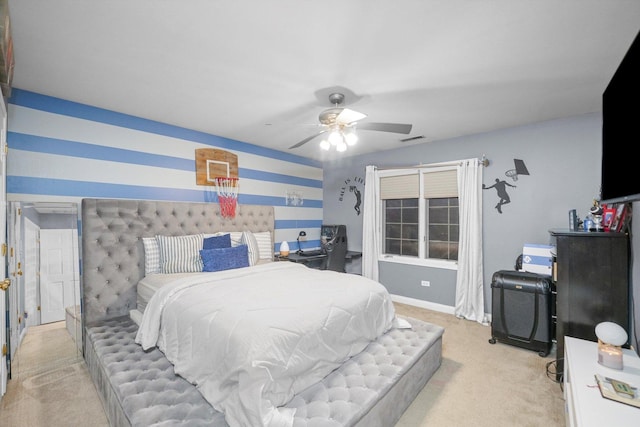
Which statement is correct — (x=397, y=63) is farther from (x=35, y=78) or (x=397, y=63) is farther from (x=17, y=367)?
(x=17, y=367)

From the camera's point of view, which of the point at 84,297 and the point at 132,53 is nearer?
the point at 132,53

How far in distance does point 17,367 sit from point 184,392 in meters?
1.90

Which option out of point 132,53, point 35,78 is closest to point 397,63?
point 132,53

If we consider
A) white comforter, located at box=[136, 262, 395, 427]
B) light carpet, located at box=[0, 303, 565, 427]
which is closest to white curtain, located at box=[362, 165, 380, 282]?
light carpet, located at box=[0, 303, 565, 427]

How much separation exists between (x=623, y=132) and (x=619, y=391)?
4.38ft

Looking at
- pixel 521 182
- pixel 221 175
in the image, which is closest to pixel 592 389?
pixel 521 182

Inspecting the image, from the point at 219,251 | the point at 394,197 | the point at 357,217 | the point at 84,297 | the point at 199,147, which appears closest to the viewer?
the point at 84,297

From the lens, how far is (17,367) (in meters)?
2.33

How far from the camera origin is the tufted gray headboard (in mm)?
2635

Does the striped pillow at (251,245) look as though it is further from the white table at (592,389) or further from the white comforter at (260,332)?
the white table at (592,389)

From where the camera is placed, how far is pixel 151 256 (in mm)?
2926

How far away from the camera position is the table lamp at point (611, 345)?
63.1 inches

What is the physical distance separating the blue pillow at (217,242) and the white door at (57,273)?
119 centimetres

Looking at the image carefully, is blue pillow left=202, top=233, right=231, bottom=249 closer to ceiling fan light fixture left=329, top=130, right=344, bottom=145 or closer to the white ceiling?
the white ceiling
